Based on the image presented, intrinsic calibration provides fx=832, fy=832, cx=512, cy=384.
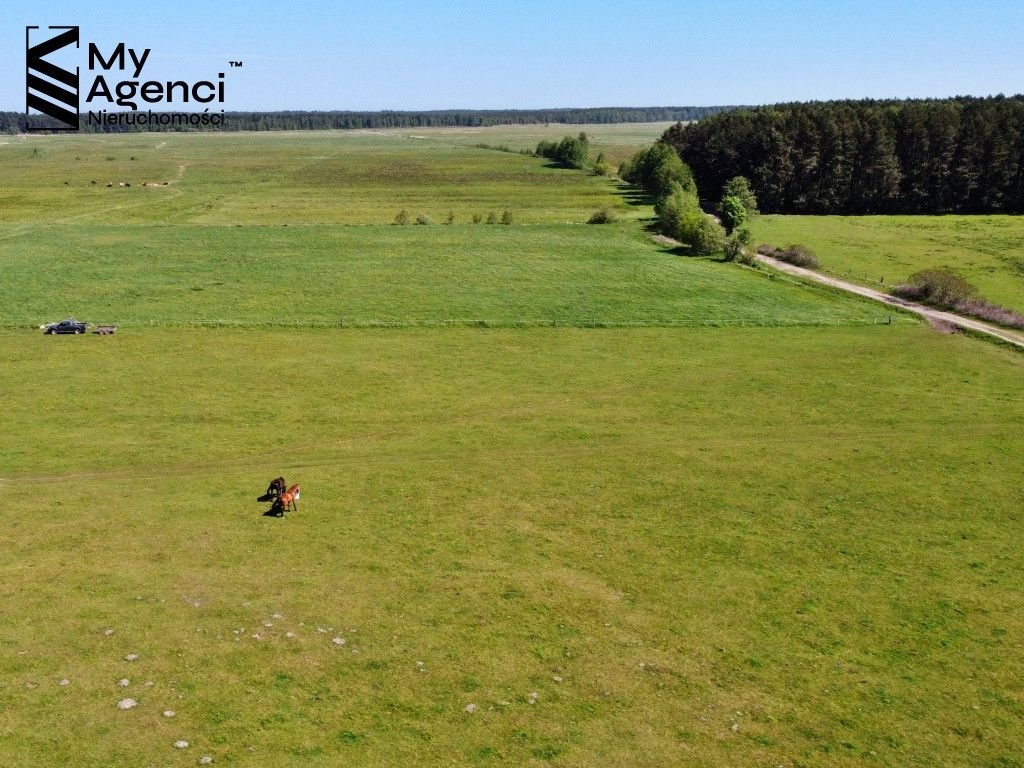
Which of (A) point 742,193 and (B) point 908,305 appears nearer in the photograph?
(B) point 908,305

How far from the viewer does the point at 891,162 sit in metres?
157

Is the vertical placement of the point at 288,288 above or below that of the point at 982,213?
below

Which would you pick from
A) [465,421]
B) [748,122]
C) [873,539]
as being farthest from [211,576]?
[748,122]

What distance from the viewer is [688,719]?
22859 millimetres

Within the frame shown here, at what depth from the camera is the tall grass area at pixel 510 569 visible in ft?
73.4

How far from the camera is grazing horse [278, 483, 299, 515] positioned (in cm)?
3491

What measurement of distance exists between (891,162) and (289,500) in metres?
153

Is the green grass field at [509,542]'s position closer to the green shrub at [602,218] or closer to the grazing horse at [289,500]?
the grazing horse at [289,500]

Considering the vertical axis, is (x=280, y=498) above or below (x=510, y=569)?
above

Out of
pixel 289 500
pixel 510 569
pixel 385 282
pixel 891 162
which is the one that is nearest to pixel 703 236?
pixel 385 282

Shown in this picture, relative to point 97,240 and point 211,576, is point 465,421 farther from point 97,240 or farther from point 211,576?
point 97,240

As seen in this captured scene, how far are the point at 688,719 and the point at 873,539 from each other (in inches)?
598

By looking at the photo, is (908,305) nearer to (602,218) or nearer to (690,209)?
(690,209)

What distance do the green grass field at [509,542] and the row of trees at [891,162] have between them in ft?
302
